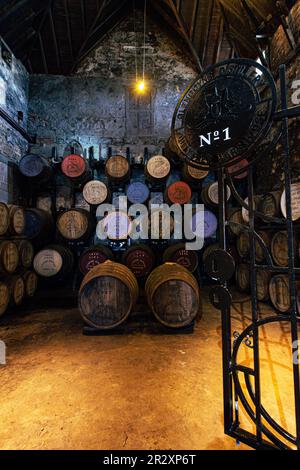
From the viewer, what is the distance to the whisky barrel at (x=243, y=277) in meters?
5.14

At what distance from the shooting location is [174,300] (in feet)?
10.3

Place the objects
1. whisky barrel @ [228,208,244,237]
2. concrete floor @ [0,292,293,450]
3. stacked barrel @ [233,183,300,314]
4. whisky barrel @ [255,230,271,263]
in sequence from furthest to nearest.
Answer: whisky barrel @ [228,208,244,237] < whisky barrel @ [255,230,271,263] < stacked barrel @ [233,183,300,314] < concrete floor @ [0,292,293,450]

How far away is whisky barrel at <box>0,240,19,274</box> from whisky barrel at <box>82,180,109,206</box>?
1985 mm

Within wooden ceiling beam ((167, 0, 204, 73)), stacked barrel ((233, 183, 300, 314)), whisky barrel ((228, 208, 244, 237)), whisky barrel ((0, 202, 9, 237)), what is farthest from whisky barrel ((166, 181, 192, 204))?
wooden ceiling beam ((167, 0, 204, 73))

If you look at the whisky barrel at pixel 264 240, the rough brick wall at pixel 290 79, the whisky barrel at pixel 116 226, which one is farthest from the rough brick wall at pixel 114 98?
the whisky barrel at pixel 264 240

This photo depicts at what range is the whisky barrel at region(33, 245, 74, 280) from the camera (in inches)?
193

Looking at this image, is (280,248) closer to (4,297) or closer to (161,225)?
(161,225)

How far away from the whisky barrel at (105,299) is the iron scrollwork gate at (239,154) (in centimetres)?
180

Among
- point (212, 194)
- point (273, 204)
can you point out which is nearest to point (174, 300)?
point (273, 204)

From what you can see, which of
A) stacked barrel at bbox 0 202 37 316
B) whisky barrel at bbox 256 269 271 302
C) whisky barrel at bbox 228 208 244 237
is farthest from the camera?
whisky barrel at bbox 228 208 244 237

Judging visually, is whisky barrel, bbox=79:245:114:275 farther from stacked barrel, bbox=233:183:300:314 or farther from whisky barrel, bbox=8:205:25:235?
stacked barrel, bbox=233:183:300:314

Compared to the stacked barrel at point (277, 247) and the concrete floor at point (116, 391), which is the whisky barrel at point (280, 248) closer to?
the stacked barrel at point (277, 247)
